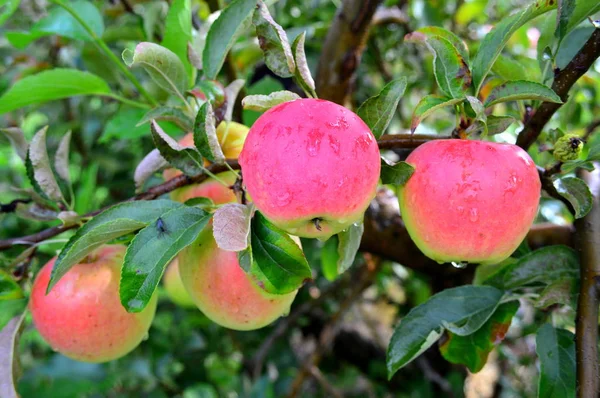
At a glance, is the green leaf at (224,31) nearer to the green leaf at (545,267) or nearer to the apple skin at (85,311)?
the apple skin at (85,311)

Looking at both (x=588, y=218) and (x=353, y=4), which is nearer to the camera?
(x=588, y=218)

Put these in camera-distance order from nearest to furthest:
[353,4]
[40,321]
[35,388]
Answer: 1. [40,321]
2. [353,4]
3. [35,388]

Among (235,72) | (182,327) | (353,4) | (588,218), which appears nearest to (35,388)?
(182,327)

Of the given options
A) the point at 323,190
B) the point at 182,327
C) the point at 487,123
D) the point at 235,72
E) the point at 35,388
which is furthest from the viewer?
the point at 182,327

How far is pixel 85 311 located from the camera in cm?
72

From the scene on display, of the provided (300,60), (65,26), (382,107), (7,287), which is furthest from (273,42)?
(65,26)

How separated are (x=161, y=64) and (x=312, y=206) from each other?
0.31 metres

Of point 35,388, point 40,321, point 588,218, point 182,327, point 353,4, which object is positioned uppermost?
point 353,4

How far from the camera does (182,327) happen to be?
1.76 meters

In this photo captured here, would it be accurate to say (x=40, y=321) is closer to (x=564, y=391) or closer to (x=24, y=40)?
(x=24, y=40)

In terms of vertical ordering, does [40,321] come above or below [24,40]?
below

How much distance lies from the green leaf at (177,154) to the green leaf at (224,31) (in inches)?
5.9

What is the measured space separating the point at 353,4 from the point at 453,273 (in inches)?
20.8

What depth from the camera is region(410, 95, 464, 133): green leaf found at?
58 cm
